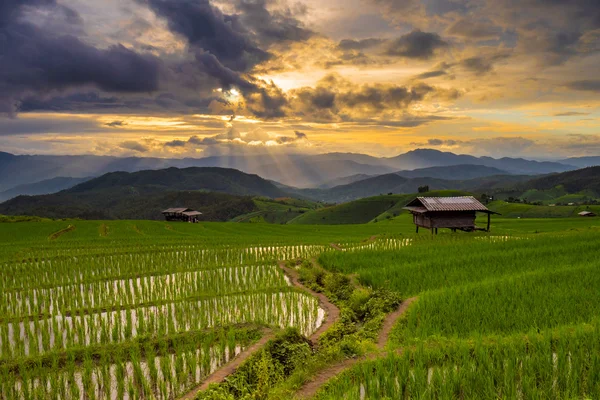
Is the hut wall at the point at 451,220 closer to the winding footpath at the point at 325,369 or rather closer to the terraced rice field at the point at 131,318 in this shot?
the terraced rice field at the point at 131,318

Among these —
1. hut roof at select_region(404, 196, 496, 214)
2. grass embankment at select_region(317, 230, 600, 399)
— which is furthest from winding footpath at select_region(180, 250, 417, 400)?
hut roof at select_region(404, 196, 496, 214)

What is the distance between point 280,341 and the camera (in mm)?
10664

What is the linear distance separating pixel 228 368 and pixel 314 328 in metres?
4.44

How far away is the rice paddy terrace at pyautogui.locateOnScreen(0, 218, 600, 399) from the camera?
7.87m

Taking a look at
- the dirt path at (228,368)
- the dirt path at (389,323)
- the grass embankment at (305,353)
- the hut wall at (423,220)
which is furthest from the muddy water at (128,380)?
the hut wall at (423,220)

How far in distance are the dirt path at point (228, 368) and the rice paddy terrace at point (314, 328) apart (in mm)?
51

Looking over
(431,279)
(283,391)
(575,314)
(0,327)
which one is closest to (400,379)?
(283,391)

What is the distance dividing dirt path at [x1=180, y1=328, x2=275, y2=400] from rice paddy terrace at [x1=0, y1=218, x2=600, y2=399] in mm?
51

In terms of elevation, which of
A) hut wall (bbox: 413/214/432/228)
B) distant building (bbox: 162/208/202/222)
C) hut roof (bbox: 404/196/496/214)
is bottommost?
distant building (bbox: 162/208/202/222)

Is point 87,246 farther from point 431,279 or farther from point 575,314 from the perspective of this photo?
point 575,314

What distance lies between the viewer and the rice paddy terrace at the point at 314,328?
7.87 meters

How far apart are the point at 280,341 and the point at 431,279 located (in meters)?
9.25

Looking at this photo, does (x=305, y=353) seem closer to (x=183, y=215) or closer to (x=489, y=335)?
(x=489, y=335)

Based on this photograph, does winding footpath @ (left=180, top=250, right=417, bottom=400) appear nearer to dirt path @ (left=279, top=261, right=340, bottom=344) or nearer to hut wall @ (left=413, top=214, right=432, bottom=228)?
dirt path @ (left=279, top=261, right=340, bottom=344)
